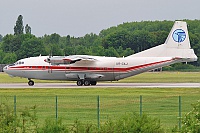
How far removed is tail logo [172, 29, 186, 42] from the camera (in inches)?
2675

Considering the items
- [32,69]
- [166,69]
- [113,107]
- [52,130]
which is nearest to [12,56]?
[166,69]

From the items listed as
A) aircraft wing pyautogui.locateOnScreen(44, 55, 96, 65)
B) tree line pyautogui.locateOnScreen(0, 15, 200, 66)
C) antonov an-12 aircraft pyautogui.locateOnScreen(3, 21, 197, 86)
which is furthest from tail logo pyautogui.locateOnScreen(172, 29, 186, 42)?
tree line pyautogui.locateOnScreen(0, 15, 200, 66)

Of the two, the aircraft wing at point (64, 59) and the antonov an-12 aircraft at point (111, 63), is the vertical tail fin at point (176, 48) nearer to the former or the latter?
the antonov an-12 aircraft at point (111, 63)

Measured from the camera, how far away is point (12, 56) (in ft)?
487

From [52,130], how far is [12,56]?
125012 millimetres

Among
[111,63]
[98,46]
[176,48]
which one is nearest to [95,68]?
[111,63]

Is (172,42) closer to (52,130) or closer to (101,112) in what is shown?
(101,112)

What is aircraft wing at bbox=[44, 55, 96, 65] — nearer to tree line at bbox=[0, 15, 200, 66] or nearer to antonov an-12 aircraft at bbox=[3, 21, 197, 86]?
antonov an-12 aircraft at bbox=[3, 21, 197, 86]

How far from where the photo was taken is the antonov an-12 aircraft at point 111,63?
66.1 metres

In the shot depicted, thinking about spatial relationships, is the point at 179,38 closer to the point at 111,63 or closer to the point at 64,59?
the point at 111,63

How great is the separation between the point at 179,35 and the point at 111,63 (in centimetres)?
793

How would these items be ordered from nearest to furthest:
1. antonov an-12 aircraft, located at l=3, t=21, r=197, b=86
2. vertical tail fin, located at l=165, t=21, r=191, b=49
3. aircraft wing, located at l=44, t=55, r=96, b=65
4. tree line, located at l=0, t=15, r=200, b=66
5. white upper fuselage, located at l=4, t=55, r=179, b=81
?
white upper fuselage, located at l=4, t=55, r=179, b=81 < antonov an-12 aircraft, located at l=3, t=21, r=197, b=86 < aircraft wing, located at l=44, t=55, r=96, b=65 < vertical tail fin, located at l=165, t=21, r=191, b=49 < tree line, located at l=0, t=15, r=200, b=66

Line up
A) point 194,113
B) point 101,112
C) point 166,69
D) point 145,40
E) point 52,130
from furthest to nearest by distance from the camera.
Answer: point 145,40 → point 166,69 → point 101,112 → point 52,130 → point 194,113

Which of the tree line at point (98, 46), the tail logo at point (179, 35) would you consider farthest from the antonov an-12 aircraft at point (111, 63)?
the tree line at point (98, 46)
